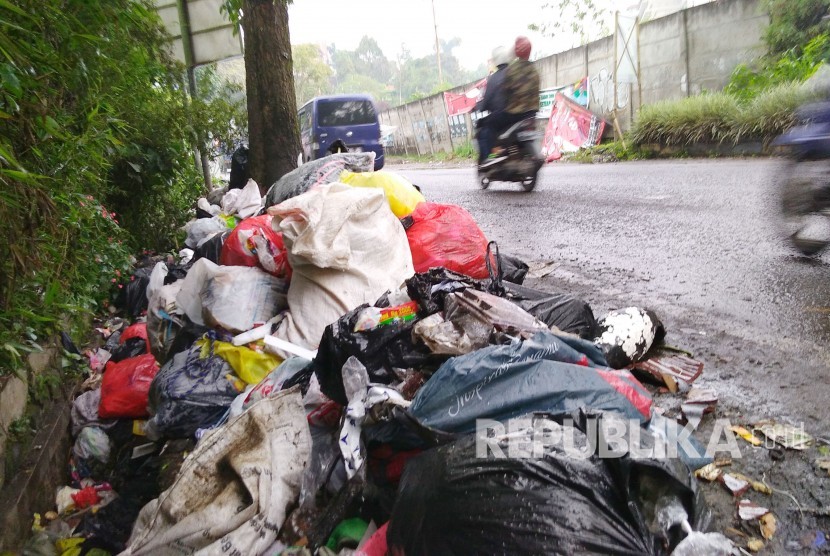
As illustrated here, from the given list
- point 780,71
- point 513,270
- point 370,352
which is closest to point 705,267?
point 513,270

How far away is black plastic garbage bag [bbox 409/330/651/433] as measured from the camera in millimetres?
1415

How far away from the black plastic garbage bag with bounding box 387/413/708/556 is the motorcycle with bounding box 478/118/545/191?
17.1ft

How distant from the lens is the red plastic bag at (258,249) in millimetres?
2887

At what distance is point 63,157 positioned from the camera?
1.95 meters

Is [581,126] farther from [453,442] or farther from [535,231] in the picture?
[453,442]

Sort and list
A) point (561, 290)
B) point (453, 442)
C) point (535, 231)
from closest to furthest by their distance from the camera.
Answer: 1. point (453, 442)
2. point (561, 290)
3. point (535, 231)

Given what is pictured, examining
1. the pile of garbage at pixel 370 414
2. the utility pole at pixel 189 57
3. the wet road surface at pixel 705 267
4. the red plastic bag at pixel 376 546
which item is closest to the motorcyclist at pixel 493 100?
the wet road surface at pixel 705 267

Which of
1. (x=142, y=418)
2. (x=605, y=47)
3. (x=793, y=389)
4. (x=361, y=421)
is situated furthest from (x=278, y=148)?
(x=605, y=47)

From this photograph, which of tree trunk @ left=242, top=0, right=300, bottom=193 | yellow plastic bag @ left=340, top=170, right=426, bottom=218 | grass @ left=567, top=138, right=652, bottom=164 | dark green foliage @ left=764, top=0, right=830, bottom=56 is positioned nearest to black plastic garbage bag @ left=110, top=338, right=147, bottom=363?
yellow plastic bag @ left=340, top=170, right=426, bottom=218

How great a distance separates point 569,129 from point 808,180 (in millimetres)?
10254

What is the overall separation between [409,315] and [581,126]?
38.1ft

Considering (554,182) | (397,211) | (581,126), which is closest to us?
(397,211)

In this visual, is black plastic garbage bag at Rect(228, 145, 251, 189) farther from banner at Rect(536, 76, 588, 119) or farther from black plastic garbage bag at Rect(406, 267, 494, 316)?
banner at Rect(536, 76, 588, 119)

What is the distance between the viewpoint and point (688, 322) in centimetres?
242
